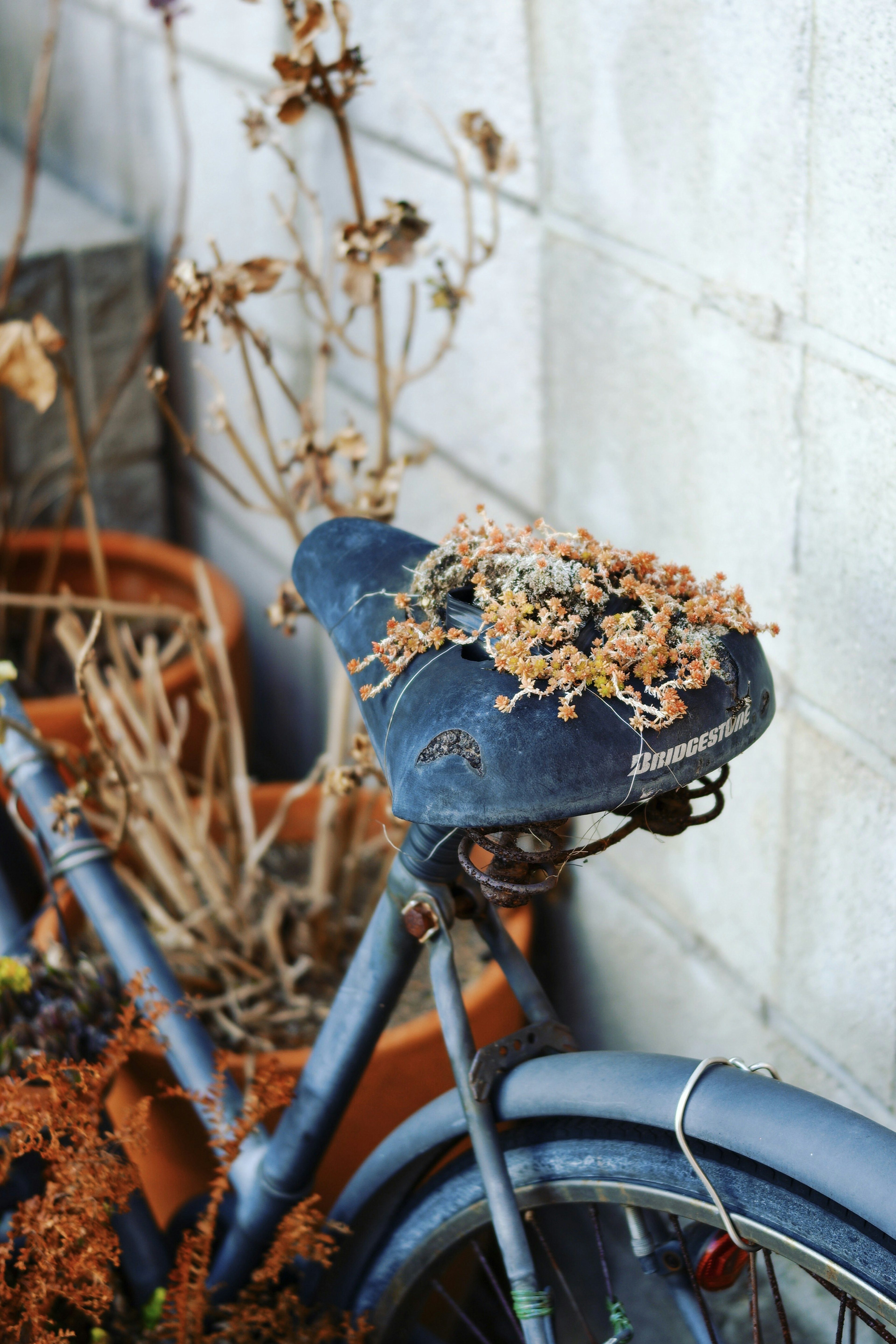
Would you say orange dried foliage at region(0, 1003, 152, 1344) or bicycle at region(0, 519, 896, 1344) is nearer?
bicycle at region(0, 519, 896, 1344)

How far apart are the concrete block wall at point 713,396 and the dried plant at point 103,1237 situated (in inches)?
19.3

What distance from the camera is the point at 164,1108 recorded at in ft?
4.19

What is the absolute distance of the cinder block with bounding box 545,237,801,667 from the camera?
41.8 inches

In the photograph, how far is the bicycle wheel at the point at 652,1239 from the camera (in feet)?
2.41

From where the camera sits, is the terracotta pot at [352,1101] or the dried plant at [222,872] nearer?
the terracotta pot at [352,1101]

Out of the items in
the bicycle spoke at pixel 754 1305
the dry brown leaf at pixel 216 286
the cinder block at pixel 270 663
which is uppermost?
the cinder block at pixel 270 663

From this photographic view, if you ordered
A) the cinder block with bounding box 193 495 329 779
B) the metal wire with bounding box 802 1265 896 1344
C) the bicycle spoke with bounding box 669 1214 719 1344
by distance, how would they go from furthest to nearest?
1. the cinder block with bounding box 193 495 329 779
2. the bicycle spoke with bounding box 669 1214 719 1344
3. the metal wire with bounding box 802 1265 896 1344

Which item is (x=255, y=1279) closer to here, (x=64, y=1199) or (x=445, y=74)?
(x=64, y=1199)

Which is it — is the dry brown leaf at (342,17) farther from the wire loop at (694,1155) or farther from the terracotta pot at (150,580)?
the terracotta pot at (150,580)

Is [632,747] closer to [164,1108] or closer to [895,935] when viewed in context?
[895,935]

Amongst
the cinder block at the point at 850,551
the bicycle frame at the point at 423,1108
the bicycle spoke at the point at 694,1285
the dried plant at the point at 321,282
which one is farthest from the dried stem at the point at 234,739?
the bicycle spoke at the point at 694,1285

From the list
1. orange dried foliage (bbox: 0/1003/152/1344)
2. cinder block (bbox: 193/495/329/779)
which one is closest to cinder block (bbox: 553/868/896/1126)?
orange dried foliage (bbox: 0/1003/152/1344)

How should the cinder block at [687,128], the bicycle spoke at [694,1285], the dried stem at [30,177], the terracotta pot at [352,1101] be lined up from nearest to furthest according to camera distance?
1. the bicycle spoke at [694,1285]
2. the cinder block at [687,128]
3. the terracotta pot at [352,1101]
4. the dried stem at [30,177]

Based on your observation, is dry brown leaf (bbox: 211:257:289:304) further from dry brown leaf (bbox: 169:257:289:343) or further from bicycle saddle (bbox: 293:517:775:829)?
bicycle saddle (bbox: 293:517:775:829)
